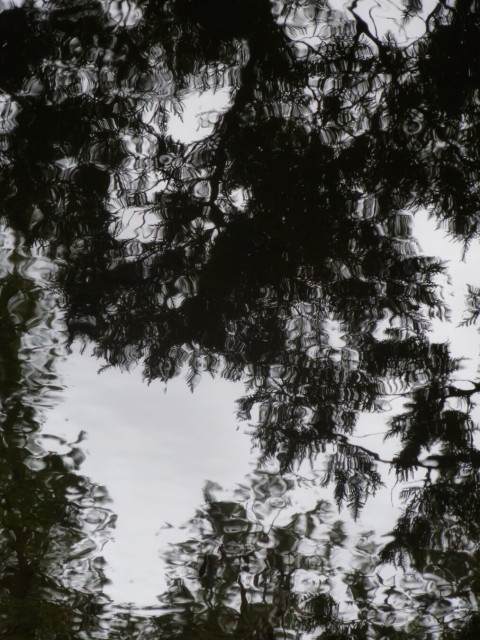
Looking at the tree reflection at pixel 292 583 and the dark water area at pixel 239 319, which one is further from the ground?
the dark water area at pixel 239 319

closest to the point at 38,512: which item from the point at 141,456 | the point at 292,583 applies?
the point at 141,456

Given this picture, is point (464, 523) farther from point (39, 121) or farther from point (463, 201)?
point (39, 121)

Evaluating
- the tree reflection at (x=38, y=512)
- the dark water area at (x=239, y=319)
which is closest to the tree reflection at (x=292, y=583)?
the dark water area at (x=239, y=319)

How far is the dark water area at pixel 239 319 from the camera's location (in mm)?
1644

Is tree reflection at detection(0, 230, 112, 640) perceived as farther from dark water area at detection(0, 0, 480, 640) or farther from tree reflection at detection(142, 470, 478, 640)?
tree reflection at detection(142, 470, 478, 640)

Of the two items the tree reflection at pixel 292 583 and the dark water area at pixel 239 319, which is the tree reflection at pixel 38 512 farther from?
the tree reflection at pixel 292 583

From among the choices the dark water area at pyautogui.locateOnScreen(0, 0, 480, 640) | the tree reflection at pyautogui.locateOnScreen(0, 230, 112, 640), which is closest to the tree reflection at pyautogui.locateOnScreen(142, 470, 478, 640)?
the dark water area at pyautogui.locateOnScreen(0, 0, 480, 640)

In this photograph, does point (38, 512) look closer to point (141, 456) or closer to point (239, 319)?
point (141, 456)

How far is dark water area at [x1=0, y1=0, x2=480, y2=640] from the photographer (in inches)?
64.7

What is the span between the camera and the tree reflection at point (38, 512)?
63.3 inches

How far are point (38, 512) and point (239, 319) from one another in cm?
94

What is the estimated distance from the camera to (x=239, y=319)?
6.28 ft

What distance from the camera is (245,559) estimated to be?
1.65 meters

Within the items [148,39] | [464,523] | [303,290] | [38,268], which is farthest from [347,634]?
[148,39]
